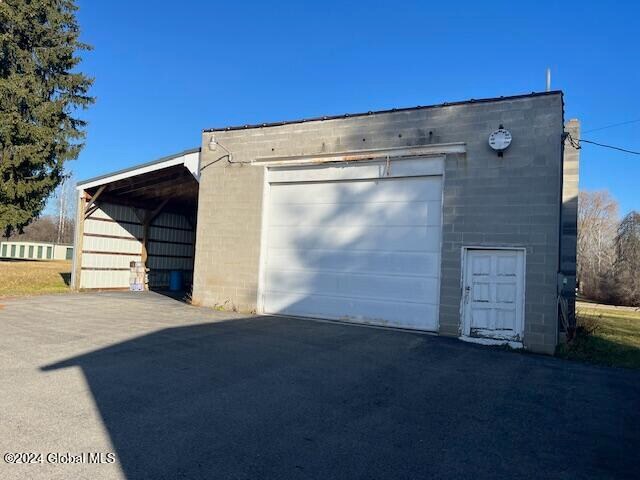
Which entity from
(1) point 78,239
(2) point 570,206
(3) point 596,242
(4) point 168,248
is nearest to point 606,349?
(2) point 570,206

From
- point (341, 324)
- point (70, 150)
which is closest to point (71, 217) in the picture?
point (70, 150)

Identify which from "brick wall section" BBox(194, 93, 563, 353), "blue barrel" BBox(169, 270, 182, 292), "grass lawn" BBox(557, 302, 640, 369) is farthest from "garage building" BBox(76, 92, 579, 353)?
"blue barrel" BBox(169, 270, 182, 292)

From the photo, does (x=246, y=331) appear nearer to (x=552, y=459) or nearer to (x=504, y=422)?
(x=504, y=422)

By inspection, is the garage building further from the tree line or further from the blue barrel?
the tree line

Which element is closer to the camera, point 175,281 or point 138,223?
point 138,223

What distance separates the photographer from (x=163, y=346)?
25.5 ft

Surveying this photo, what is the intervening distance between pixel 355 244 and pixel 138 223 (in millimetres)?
12618

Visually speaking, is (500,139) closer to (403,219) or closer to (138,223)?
(403,219)

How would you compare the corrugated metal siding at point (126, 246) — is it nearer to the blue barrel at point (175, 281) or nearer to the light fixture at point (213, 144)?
the blue barrel at point (175, 281)

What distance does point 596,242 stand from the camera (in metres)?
45.0

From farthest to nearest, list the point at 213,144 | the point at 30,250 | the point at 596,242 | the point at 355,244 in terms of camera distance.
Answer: the point at 30,250, the point at 596,242, the point at 213,144, the point at 355,244

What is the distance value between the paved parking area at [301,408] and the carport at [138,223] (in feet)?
26.6

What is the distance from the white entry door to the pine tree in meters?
17.8

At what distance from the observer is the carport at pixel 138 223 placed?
16.4 meters
